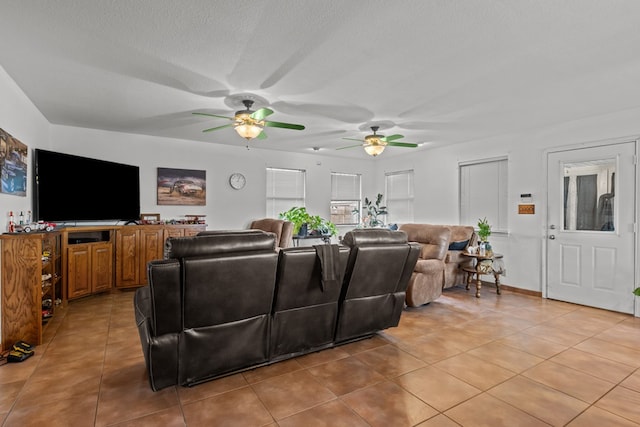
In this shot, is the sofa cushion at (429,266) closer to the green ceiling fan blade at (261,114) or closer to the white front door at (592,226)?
the white front door at (592,226)

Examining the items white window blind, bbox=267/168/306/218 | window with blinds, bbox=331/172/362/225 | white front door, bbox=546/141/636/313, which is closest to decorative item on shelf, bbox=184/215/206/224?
white window blind, bbox=267/168/306/218

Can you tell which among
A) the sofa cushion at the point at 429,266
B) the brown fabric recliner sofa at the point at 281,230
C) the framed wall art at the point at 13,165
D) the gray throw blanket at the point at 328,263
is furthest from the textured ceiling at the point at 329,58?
the brown fabric recliner sofa at the point at 281,230

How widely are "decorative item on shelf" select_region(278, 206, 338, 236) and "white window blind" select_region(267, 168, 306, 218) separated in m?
0.15

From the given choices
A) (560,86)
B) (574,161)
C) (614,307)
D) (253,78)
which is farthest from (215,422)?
(574,161)

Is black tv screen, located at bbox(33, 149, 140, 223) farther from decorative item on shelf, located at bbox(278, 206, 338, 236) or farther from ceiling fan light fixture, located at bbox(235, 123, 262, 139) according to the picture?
decorative item on shelf, located at bbox(278, 206, 338, 236)

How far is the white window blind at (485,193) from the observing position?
5.58 meters

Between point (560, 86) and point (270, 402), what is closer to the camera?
point (270, 402)

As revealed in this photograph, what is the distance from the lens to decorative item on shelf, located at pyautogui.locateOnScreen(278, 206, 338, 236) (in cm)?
671

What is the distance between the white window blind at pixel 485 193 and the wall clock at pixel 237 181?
4.20m

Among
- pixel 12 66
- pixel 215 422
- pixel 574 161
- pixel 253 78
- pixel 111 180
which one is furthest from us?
pixel 111 180

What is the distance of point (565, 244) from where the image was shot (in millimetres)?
4707

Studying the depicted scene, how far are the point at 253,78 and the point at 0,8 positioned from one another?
175 cm

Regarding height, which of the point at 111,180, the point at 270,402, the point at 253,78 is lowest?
the point at 270,402

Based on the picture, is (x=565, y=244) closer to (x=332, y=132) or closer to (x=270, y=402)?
(x=332, y=132)
